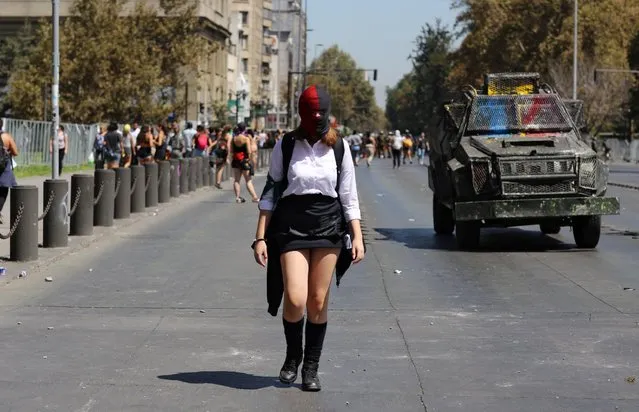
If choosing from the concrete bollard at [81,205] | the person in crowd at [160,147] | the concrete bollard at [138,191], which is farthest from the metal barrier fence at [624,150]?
the concrete bollard at [81,205]

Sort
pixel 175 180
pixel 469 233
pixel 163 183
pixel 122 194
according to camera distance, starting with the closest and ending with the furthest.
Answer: pixel 469 233 < pixel 122 194 < pixel 163 183 < pixel 175 180

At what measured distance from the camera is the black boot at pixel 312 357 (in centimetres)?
785

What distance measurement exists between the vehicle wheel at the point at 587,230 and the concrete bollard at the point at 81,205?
6.38 m

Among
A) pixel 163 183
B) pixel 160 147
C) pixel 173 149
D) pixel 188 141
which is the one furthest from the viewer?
pixel 188 141

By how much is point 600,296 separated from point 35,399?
21.5 ft

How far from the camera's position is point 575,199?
1727 cm

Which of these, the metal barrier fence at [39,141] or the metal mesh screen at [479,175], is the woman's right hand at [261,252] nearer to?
the metal mesh screen at [479,175]

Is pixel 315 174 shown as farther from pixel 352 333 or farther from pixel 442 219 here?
pixel 442 219

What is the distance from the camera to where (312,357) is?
25.9 feet

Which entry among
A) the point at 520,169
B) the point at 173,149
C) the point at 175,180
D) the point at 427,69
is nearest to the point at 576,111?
the point at 520,169

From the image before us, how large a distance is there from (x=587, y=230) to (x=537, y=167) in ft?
3.52

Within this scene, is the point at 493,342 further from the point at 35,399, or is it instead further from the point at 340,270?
the point at 35,399

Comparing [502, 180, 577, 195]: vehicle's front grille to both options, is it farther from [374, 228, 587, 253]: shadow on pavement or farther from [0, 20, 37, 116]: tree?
[0, 20, 37, 116]: tree

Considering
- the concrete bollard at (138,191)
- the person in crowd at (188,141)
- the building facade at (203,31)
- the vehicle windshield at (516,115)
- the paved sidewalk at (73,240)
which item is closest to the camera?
the paved sidewalk at (73,240)
